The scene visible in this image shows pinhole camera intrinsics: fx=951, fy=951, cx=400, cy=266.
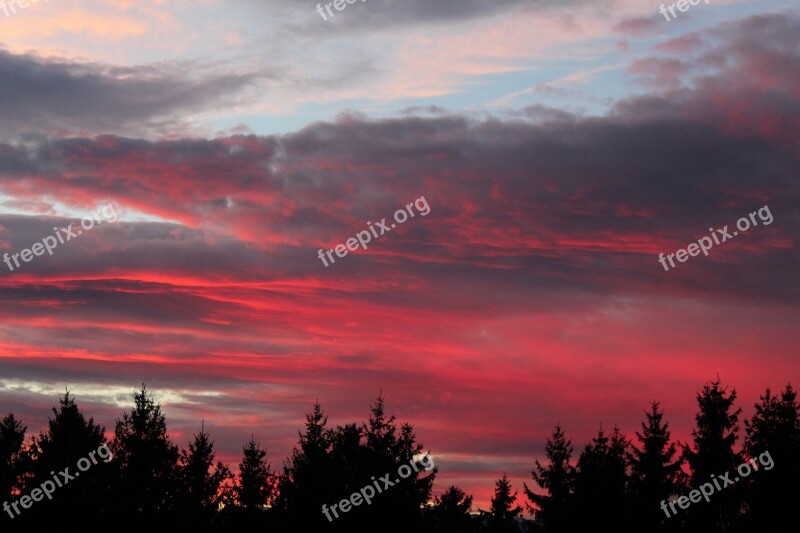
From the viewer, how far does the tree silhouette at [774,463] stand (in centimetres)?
6153

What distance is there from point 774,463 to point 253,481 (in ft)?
135

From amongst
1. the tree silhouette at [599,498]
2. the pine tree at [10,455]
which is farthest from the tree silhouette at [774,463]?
the pine tree at [10,455]

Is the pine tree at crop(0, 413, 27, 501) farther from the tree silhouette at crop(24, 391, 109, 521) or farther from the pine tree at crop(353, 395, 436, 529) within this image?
the pine tree at crop(353, 395, 436, 529)

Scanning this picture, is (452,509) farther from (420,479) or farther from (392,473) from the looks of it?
(392,473)

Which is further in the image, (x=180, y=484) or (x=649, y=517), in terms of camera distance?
(x=180, y=484)

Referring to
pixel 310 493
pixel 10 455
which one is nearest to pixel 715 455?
pixel 310 493

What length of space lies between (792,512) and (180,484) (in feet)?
132

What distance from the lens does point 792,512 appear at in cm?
6078

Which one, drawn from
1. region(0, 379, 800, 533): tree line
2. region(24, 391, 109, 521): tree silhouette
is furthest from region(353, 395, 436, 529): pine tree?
region(24, 391, 109, 521): tree silhouette

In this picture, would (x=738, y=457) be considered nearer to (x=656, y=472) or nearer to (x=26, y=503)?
(x=656, y=472)

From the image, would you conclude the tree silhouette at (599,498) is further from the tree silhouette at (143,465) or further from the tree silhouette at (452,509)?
the tree silhouette at (143,465)

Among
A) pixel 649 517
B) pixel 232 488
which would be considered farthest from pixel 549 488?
pixel 232 488

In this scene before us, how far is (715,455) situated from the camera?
65.1 meters

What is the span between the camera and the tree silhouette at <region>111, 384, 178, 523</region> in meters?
59.9
